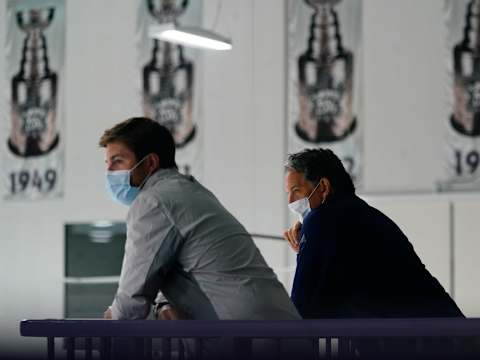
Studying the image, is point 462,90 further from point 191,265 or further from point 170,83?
point 191,265

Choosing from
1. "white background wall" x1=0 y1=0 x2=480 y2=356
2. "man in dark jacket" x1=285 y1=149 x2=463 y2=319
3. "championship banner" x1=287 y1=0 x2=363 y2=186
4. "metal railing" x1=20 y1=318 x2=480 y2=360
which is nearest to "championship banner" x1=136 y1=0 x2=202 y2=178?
"white background wall" x1=0 y1=0 x2=480 y2=356

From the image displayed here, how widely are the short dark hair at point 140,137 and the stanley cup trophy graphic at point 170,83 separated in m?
6.21

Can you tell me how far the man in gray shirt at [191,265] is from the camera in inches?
88.9

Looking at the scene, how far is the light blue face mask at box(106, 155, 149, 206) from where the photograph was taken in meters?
2.63

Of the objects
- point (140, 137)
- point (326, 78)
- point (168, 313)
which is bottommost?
point (168, 313)

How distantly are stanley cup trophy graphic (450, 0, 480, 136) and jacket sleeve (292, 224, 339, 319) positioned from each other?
5209 millimetres

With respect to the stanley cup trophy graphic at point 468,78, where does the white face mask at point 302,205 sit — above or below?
below

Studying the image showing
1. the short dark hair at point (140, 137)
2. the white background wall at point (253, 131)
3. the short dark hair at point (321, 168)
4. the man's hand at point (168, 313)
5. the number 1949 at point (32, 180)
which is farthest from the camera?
the number 1949 at point (32, 180)

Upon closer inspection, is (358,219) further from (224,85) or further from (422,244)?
(224,85)

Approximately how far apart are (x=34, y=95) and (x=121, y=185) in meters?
7.01

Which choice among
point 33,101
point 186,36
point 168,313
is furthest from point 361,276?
point 33,101

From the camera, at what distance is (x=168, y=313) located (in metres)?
2.22

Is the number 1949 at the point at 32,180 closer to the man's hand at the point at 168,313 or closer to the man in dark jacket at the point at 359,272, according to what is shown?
the man in dark jacket at the point at 359,272

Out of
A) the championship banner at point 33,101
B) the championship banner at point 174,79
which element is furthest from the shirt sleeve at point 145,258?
the championship banner at point 33,101
